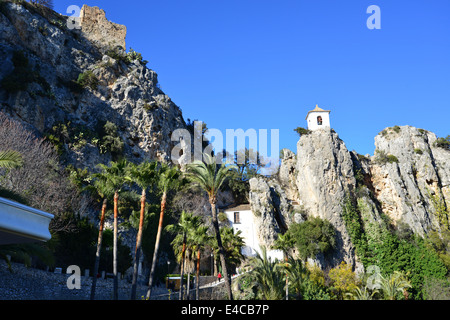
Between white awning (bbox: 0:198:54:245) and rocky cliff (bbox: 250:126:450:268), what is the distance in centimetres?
3884

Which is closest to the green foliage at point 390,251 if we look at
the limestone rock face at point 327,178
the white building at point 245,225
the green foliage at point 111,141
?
the limestone rock face at point 327,178

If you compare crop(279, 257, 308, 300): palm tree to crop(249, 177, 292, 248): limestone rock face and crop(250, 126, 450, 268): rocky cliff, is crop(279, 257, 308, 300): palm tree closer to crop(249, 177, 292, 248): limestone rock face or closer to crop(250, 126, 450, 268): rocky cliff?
crop(250, 126, 450, 268): rocky cliff

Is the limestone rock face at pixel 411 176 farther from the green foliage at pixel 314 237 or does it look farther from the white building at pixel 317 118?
the green foliage at pixel 314 237

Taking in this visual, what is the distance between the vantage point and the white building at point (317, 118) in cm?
5231

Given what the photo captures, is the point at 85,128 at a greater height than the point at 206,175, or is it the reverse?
the point at 85,128

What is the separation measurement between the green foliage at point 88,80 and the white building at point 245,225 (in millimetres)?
25165

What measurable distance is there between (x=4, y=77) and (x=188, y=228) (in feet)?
85.4

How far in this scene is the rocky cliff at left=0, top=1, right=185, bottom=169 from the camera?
37750 mm

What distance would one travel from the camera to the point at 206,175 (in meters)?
22.4

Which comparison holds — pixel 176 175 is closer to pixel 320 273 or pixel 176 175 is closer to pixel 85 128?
pixel 320 273

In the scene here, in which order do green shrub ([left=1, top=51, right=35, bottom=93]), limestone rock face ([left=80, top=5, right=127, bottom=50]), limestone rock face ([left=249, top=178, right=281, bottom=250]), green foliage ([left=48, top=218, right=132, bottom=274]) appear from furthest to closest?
limestone rock face ([left=80, top=5, right=127, bottom=50]) → limestone rock face ([left=249, top=178, right=281, bottom=250]) → green shrub ([left=1, top=51, right=35, bottom=93]) → green foliage ([left=48, top=218, right=132, bottom=274])

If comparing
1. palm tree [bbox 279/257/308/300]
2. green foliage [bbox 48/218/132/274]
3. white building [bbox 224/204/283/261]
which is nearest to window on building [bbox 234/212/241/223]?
white building [bbox 224/204/283/261]
